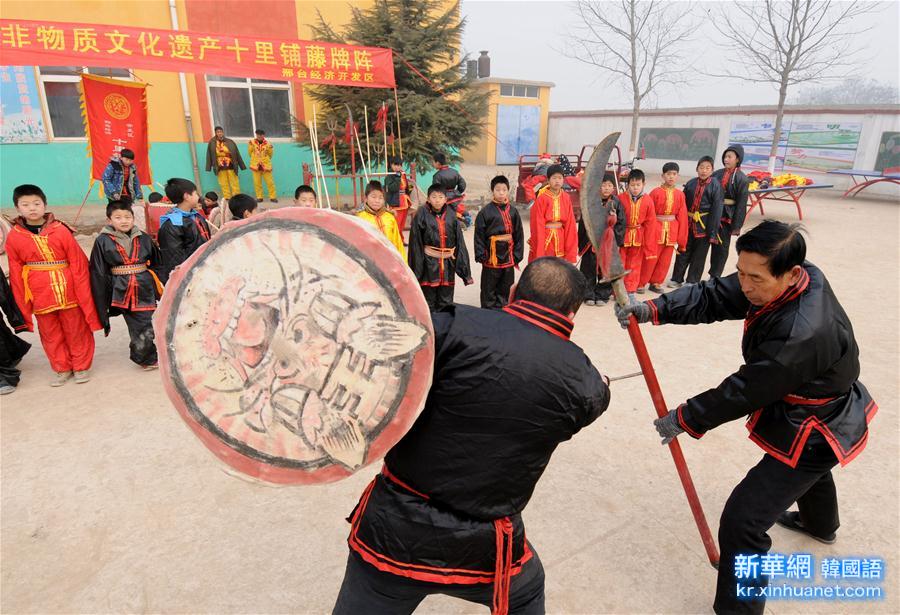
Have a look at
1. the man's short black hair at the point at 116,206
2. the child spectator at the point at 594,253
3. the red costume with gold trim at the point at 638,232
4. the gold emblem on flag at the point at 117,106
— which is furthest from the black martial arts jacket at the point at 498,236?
the gold emblem on flag at the point at 117,106

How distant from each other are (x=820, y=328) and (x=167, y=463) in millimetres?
3346

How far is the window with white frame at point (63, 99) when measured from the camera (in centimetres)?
906

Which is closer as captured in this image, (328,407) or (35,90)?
(328,407)

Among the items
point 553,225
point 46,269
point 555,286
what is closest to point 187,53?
point 46,269

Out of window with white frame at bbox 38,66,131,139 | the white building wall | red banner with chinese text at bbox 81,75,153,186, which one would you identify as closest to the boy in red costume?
red banner with chinese text at bbox 81,75,153,186

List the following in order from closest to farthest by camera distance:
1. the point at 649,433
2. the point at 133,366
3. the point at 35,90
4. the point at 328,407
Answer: the point at 328,407 < the point at 649,433 < the point at 133,366 < the point at 35,90

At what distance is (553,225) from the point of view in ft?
18.5

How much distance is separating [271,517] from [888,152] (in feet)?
66.0

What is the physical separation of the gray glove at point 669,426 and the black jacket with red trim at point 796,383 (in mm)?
33

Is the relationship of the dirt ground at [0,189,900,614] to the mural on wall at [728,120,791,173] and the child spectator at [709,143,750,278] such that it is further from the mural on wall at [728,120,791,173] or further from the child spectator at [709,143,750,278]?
the mural on wall at [728,120,791,173]

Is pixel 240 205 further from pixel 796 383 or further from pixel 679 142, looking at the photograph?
pixel 679 142

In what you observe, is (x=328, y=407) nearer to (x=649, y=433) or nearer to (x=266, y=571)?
(x=266, y=571)

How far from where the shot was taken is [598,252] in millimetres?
2314

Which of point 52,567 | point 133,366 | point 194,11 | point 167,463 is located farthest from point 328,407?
point 194,11
